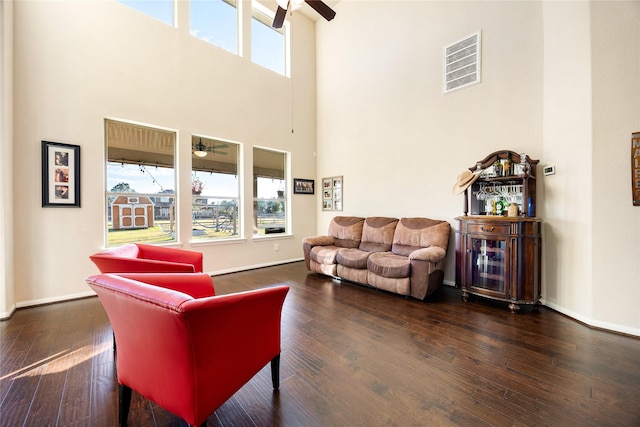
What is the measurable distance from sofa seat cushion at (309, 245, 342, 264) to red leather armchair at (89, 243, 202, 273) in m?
2.01

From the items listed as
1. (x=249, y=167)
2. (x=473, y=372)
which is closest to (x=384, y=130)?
(x=249, y=167)

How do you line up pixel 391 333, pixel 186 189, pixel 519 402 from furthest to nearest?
pixel 186 189, pixel 391 333, pixel 519 402

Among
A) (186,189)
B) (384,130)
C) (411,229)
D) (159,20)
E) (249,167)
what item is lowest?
(411,229)

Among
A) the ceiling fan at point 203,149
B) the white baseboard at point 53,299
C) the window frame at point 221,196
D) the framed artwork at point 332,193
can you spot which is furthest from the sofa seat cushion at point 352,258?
the white baseboard at point 53,299

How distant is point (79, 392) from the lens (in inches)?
64.1

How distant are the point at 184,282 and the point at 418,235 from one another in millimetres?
3143

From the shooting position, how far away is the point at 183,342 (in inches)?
42.1

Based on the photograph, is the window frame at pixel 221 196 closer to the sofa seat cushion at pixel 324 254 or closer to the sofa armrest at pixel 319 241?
the sofa armrest at pixel 319 241

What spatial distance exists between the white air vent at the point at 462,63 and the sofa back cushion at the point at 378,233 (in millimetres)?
2197

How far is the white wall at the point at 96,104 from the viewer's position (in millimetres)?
3074

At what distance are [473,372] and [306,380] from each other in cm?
117

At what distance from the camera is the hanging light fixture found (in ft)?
14.5

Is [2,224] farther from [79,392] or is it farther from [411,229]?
[411,229]

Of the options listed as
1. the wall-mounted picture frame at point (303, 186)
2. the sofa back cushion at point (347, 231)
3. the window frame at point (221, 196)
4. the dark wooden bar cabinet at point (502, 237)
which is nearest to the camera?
the dark wooden bar cabinet at point (502, 237)
